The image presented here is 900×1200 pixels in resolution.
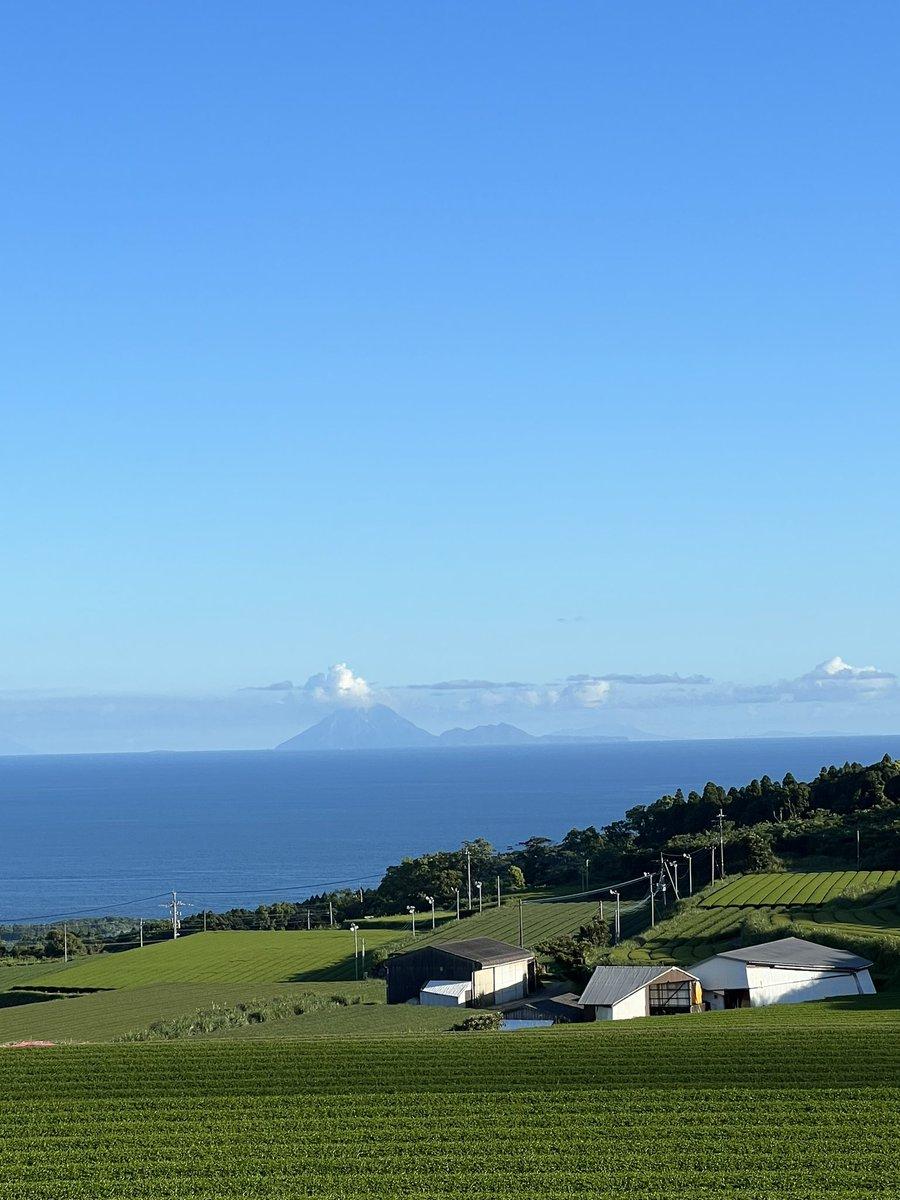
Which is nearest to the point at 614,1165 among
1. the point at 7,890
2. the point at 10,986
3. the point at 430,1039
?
the point at 430,1039

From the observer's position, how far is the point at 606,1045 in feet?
80.1

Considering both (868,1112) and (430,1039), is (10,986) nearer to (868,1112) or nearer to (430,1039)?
(430,1039)

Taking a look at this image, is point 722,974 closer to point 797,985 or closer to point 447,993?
point 797,985

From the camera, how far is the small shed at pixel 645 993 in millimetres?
37469

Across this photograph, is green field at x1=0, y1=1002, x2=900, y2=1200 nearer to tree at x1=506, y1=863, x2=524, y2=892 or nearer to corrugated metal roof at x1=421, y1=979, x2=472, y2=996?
corrugated metal roof at x1=421, y1=979, x2=472, y2=996

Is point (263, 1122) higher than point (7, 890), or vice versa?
point (263, 1122)

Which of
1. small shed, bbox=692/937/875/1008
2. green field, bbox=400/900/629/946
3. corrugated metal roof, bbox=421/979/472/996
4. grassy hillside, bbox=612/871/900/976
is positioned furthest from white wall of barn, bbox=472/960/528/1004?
green field, bbox=400/900/629/946

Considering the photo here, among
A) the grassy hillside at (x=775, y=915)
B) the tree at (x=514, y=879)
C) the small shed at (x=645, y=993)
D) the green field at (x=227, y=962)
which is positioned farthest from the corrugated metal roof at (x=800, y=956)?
the tree at (x=514, y=879)

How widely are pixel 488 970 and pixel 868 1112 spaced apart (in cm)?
2585

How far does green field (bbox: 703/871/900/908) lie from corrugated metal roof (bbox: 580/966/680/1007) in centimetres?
2175

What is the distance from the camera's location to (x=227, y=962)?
63438mm

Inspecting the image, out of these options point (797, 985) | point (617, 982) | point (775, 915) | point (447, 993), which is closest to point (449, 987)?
point (447, 993)

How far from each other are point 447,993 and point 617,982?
695 centimetres

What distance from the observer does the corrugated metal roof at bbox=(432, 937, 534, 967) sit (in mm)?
44656
